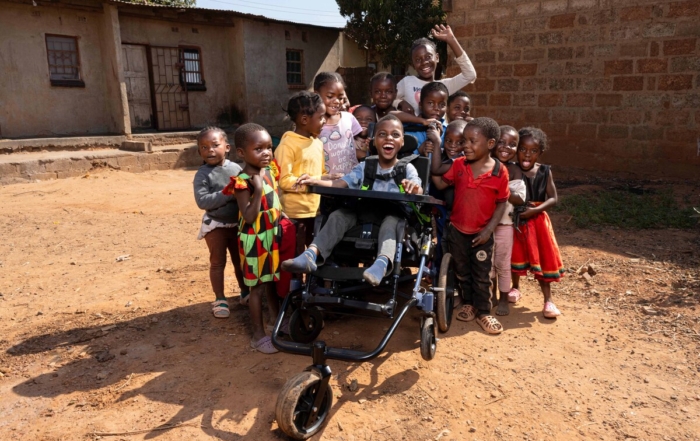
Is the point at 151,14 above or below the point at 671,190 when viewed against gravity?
above

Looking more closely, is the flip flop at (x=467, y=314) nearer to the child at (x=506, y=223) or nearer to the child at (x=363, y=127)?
the child at (x=506, y=223)

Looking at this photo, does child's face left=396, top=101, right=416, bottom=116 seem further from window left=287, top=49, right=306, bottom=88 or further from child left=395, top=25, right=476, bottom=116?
window left=287, top=49, right=306, bottom=88

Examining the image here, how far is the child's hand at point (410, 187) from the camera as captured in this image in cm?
320

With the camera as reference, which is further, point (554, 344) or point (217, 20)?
point (217, 20)

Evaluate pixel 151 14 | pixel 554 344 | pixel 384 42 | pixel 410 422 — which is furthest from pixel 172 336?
pixel 384 42

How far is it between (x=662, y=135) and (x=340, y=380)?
7.22 meters

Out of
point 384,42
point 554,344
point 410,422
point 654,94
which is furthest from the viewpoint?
point 384,42

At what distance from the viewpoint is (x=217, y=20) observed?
15.1m

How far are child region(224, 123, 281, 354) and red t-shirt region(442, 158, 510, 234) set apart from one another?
1.30 meters

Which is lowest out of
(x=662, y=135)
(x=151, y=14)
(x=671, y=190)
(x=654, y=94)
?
(x=671, y=190)

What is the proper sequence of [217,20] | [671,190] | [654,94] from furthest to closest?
[217,20], [654,94], [671,190]

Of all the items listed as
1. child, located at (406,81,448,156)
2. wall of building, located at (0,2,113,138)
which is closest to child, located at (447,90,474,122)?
child, located at (406,81,448,156)

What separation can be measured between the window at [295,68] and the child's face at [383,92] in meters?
13.2

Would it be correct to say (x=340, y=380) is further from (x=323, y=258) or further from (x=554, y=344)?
(x=554, y=344)
